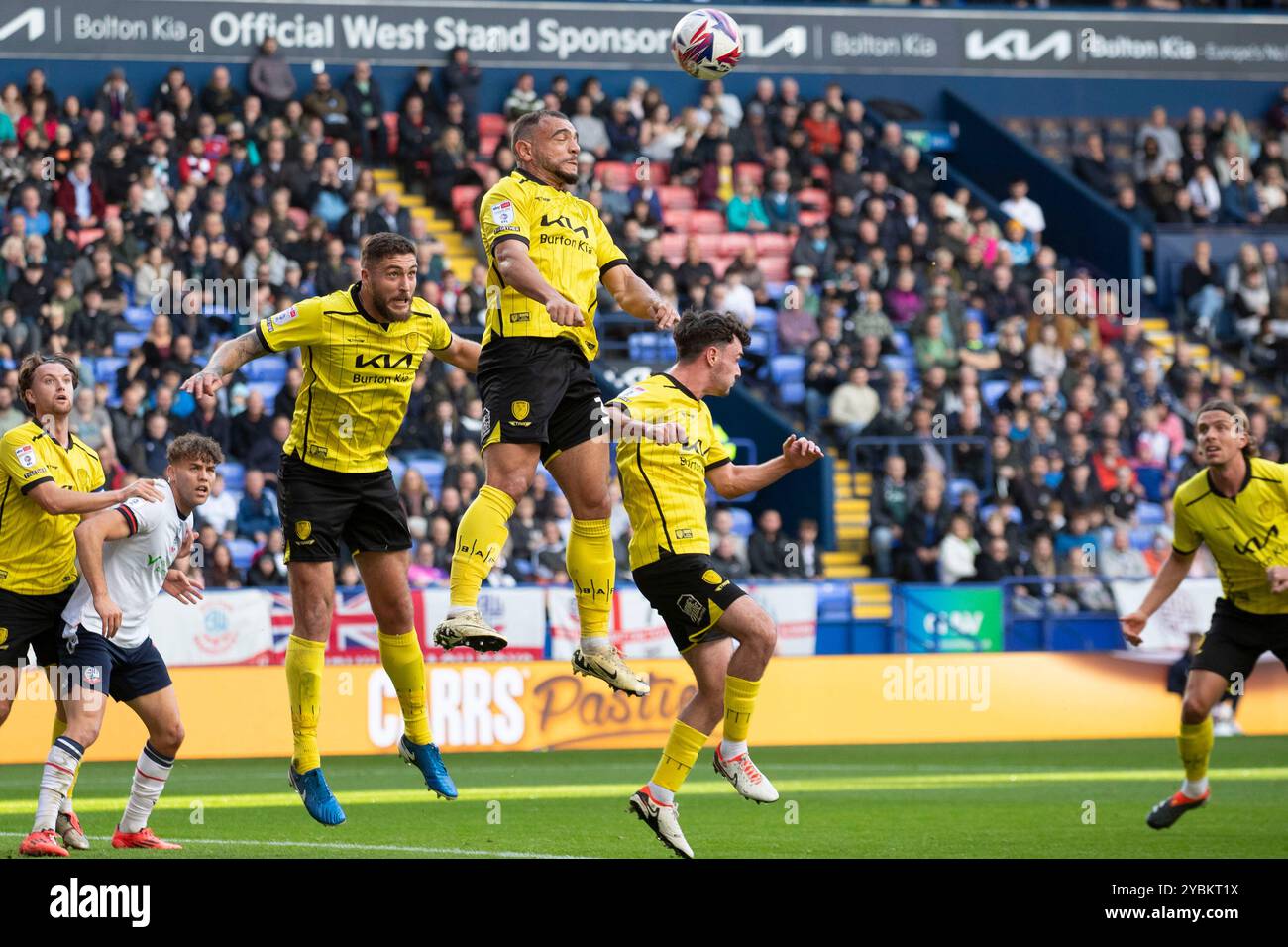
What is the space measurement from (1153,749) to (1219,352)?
400 inches

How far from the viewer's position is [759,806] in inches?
508

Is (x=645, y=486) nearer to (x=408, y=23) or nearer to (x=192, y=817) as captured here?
(x=192, y=817)

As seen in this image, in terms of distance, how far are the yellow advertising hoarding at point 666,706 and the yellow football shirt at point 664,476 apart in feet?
24.9

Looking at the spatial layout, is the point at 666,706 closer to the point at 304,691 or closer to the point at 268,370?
the point at 268,370

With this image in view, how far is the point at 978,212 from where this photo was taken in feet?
83.8

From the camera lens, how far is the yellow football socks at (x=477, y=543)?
8969 mm

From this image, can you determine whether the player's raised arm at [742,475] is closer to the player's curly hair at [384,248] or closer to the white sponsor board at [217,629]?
the player's curly hair at [384,248]

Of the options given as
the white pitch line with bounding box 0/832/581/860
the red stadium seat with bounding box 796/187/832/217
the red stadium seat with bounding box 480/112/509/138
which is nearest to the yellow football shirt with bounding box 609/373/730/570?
the white pitch line with bounding box 0/832/581/860

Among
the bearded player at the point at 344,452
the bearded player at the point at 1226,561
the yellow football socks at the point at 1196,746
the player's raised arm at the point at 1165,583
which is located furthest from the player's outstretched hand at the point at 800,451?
the yellow football socks at the point at 1196,746

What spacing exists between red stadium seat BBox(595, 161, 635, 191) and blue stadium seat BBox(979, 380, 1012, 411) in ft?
17.0

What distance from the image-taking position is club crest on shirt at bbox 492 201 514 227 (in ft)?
29.5

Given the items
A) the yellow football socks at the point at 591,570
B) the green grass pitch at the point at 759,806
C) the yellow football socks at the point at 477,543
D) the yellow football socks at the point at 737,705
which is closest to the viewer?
Result: the yellow football socks at the point at 477,543

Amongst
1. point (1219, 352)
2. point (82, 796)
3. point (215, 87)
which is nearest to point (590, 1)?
point (215, 87)

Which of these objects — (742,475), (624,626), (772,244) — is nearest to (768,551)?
(624,626)
